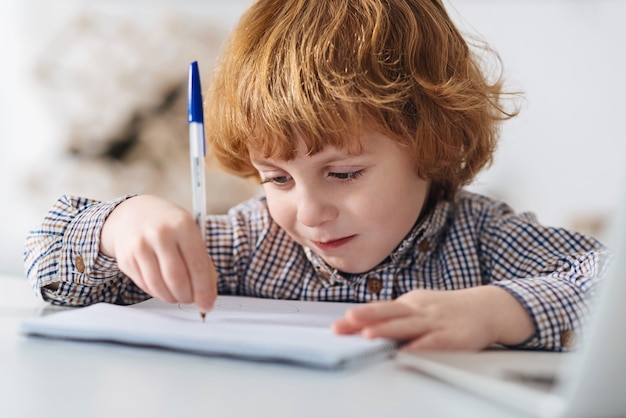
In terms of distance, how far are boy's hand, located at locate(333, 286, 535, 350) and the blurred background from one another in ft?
4.69

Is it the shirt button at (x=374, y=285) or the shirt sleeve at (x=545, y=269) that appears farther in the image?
the shirt button at (x=374, y=285)

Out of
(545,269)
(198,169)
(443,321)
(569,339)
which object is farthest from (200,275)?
(545,269)

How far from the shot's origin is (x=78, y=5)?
238 centimetres

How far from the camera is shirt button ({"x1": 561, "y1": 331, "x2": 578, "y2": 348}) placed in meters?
0.72

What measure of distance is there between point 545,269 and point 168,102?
5.20ft

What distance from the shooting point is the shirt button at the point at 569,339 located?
0.72 m

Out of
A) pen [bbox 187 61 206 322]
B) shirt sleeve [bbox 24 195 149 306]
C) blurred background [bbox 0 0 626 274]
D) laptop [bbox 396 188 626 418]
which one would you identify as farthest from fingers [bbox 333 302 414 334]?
blurred background [bbox 0 0 626 274]

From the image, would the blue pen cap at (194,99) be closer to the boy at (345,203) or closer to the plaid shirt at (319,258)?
the boy at (345,203)

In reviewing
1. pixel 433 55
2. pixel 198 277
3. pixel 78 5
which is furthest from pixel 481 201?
pixel 78 5

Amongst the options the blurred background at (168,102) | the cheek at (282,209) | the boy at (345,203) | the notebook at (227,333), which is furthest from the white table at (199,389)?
the blurred background at (168,102)

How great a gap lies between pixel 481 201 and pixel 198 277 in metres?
0.59

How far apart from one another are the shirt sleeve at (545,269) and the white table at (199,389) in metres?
0.21

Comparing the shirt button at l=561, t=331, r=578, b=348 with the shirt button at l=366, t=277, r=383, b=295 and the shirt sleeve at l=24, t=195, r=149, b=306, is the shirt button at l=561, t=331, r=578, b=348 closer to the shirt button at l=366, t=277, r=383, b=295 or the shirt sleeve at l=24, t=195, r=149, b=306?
the shirt button at l=366, t=277, r=383, b=295

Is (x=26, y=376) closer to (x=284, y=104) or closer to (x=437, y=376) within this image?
(x=437, y=376)
